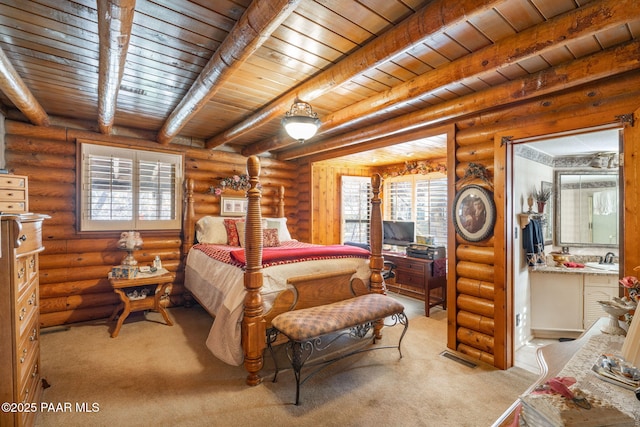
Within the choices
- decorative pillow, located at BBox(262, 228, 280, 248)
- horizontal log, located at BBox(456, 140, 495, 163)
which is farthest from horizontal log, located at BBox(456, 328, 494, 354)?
decorative pillow, located at BBox(262, 228, 280, 248)

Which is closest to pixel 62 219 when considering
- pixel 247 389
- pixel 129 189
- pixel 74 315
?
pixel 129 189

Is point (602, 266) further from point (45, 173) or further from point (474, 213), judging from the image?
point (45, 173)

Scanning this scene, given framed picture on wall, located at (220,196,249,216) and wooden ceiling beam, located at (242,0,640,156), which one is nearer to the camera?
wooden ceiling beam, located at (242,0,640,156)

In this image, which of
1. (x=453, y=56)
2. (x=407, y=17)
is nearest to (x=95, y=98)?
(x=407, y=17)

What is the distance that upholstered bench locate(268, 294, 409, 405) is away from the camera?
234cm

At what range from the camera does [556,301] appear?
12.1 feet

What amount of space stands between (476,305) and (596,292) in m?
1.77

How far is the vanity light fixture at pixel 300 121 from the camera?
2547 mm

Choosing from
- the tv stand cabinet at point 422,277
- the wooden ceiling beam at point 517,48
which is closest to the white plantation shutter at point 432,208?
the tv stand cabinet at point 422,277

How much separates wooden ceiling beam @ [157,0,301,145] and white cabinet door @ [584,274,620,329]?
4.36 meters

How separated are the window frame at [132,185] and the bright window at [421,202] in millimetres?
4092

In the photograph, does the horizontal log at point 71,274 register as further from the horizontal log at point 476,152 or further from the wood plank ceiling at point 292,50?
the horizontal log at point 476,152

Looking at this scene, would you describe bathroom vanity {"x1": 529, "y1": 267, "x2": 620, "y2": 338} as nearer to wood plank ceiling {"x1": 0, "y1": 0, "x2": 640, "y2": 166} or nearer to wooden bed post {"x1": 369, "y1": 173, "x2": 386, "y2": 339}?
wooden bed post {"x1": 369, "y1": 173, "x2": 386, "y2": 339}

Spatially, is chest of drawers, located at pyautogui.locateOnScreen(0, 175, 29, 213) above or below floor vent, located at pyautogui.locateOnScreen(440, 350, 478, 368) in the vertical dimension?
above
